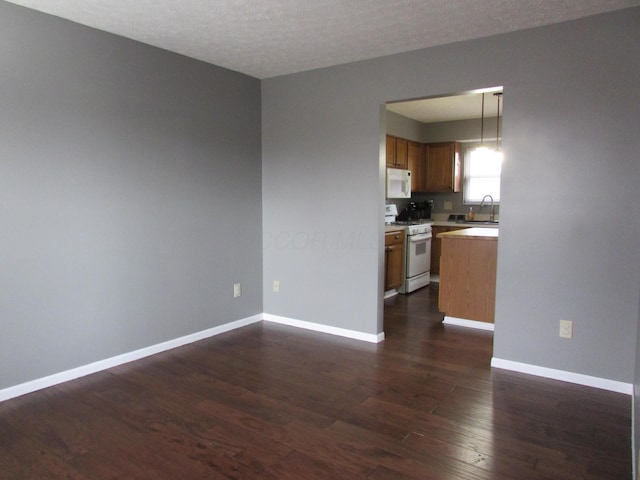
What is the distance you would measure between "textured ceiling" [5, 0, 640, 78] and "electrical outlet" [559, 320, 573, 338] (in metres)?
1.98

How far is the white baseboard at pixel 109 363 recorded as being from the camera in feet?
9.18

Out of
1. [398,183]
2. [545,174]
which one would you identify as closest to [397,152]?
[398,183]

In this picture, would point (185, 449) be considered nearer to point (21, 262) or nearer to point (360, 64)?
point (21, 262)

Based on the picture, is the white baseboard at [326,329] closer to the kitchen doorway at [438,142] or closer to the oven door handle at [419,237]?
the kitchen doorway at [438,142]

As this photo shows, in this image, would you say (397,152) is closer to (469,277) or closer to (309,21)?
(469,277)

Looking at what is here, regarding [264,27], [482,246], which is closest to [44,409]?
[264,27]

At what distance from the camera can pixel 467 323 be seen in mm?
4367

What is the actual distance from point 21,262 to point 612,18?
13.0ft

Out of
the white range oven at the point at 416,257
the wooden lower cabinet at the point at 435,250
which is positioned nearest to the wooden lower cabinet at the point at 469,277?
the white range oven at the point at 416,257

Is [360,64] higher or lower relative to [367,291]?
higher

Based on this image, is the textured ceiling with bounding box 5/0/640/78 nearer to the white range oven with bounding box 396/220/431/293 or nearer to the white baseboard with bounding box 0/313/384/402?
the white baseboard with bounding box 0/313/384/402

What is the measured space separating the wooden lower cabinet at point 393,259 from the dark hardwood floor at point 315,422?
1.76 meters

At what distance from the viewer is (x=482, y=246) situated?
4.16 metres

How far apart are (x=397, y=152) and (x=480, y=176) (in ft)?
5.28
